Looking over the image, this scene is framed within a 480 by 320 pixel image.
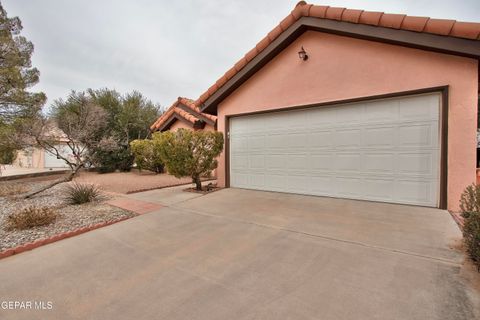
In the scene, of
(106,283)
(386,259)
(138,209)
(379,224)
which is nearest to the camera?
(106,283)

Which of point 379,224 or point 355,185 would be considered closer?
point 379,224

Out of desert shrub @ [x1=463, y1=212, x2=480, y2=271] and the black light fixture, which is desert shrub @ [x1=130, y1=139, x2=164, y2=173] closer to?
the black light fixture

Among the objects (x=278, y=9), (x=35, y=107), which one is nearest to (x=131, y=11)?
(x=278, y=9)

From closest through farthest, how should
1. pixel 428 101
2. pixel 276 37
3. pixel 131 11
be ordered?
pixel 428 101 < pixel 276 37 < pixel 131 11

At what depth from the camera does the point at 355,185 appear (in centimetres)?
629

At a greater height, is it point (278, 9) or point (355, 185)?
point (278, 9)

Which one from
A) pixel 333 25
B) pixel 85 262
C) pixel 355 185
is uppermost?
pixel 333 25

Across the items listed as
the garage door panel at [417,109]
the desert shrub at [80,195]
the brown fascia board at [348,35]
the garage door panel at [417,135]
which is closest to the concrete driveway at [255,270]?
the garage door panel at [417,135]

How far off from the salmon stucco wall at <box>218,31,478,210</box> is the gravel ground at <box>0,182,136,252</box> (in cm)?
525

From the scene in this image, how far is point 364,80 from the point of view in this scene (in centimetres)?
600

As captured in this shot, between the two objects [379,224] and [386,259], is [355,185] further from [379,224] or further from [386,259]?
[386,259]

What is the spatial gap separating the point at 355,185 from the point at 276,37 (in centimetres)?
500

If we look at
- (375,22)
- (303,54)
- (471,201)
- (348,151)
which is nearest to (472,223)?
(471,201)

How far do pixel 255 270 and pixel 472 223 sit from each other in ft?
8.71
